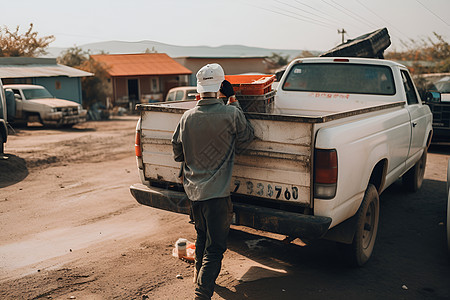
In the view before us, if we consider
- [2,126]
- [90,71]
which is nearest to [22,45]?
[90,71]

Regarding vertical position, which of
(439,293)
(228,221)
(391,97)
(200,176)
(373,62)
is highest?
(373,62)

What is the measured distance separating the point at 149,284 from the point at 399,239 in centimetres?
309

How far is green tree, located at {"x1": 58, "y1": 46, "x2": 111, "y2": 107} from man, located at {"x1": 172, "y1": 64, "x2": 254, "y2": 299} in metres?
25.2

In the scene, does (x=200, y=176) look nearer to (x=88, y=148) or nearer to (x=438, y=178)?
(x=438, y=178)

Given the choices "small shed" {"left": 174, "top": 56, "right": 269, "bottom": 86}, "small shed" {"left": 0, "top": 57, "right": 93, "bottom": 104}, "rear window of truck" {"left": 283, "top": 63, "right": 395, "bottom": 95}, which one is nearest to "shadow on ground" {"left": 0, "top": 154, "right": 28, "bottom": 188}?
"rear window of truck" {"left": 283, "top": 63, "right": 395, "bottom": 95}

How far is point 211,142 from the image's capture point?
3.80 m

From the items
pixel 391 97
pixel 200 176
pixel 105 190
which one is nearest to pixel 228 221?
pixel 200 176

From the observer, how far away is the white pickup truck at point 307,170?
12.6 ft

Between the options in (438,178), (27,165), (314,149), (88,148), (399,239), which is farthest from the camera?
(88,148)

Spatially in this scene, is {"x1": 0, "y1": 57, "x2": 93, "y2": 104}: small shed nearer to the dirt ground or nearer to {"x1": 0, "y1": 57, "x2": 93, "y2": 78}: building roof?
{"x1": 0, "y1": 57, "x2": 93, "y2": 78}: building roof

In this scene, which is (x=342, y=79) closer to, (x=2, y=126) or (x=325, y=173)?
(x=325, y=173)

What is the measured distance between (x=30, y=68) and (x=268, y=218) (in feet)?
74.0

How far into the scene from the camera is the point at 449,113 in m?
11.4

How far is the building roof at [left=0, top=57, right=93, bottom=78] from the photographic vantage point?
21.7m
